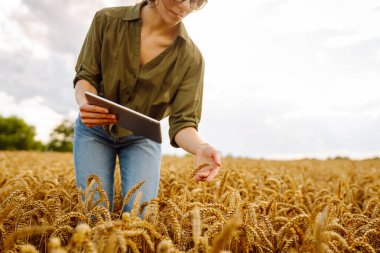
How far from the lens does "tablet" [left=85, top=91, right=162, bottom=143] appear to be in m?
2.35

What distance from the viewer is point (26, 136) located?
53812mm

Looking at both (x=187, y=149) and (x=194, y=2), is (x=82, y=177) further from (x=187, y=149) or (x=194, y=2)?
(x=194, y=2)

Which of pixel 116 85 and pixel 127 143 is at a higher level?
pixel 116 85

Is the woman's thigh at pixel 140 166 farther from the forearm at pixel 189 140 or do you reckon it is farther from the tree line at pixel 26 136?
the tree line at pixel 26 136

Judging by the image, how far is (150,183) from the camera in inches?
133

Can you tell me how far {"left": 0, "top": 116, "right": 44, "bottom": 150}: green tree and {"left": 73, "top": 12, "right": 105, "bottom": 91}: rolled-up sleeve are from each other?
176 ft

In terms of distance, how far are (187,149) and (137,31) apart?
3.80 feet

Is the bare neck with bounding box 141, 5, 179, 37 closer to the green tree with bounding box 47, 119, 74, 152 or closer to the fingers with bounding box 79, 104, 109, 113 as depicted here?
the fingers with bounding box 79, 104, 109, 113

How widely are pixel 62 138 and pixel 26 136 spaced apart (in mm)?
6742

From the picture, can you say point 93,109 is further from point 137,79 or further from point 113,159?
point 113,159

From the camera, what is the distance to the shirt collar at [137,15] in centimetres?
A: 334

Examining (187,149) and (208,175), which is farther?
(187,149)

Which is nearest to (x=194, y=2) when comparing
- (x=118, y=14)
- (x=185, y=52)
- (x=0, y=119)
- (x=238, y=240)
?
(x=185, y=52)

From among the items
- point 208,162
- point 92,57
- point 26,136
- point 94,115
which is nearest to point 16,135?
point 26,136
